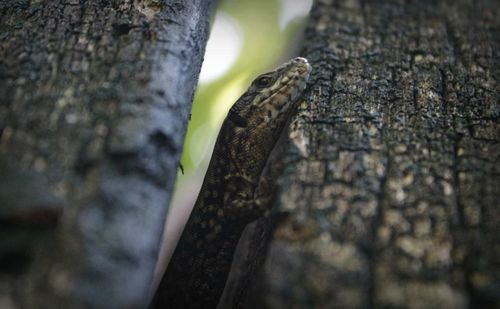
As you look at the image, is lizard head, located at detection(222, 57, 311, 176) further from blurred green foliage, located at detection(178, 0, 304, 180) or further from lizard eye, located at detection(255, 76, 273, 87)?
blurred green foliage, located at detection(178, 0, 304, 180)

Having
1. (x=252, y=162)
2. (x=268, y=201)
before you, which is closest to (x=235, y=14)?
(x=252, y=162)

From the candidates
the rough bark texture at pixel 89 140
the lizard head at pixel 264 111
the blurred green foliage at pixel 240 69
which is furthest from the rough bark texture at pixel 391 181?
the blurred green foliage at pixel 240 69

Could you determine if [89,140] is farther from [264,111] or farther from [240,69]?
[240,69]

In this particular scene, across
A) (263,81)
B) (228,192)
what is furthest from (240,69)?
(228,192)

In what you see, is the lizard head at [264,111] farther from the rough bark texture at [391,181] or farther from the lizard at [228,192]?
the rough bark texture at [391,181]

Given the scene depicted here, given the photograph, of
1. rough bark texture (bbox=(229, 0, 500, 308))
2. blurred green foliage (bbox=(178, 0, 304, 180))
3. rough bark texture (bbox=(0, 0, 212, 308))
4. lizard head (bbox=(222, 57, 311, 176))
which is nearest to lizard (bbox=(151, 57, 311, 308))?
lizard head (bbox=(222, 57, 311, 176))

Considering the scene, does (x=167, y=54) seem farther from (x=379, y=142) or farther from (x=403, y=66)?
(x=403, y=66)
